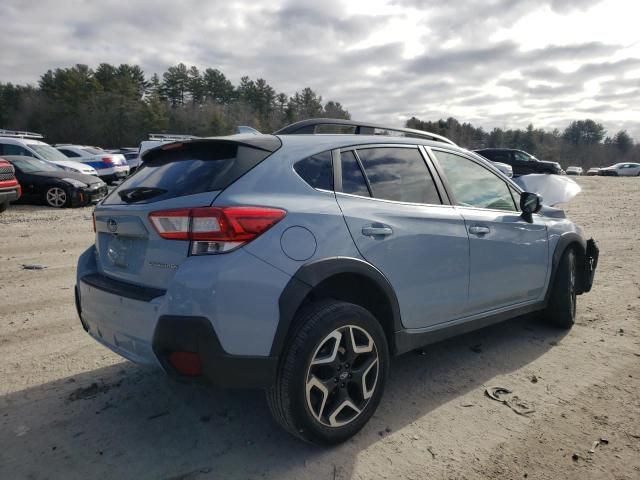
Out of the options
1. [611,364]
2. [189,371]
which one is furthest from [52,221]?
[611,364]

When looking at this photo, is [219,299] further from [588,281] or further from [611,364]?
[588,281]

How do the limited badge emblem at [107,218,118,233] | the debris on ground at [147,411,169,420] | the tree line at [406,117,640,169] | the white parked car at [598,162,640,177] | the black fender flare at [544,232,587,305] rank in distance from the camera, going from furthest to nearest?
the tree line at [406,117,640,169], the white parked car at [598,162,640,177], the black fender flare at [544,232,587,305], the debris on ground at [147,411,169,420], the limited badge emblem at [107,218,118,233]

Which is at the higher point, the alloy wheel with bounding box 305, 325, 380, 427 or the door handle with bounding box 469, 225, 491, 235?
the door handle with bounding box 469, 225, 491, 235

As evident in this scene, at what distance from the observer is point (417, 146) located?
354 cm

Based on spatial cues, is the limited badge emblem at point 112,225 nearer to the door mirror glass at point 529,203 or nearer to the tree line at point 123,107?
the door mirror glass at point 529,203

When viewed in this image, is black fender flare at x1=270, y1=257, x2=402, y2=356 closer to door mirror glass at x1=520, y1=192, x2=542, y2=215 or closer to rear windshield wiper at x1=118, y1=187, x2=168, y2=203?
rear windshield wiper at x1=118, y1=187, x2=168, y2=203

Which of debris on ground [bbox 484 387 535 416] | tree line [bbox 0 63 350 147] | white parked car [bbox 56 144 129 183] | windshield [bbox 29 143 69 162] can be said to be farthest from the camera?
tree line [bbox 0 63 350 147]

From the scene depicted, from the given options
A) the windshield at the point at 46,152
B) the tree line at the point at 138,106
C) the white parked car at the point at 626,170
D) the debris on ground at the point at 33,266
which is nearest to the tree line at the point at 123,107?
the tree line at the point at 138,106

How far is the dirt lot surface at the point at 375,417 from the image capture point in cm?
251

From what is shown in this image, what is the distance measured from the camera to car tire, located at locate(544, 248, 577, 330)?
447 cm

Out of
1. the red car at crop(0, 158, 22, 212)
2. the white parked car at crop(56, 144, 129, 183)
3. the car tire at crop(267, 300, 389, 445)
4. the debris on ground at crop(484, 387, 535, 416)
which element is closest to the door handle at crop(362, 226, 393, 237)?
the car tire at crop(267, 300, 389, 445)

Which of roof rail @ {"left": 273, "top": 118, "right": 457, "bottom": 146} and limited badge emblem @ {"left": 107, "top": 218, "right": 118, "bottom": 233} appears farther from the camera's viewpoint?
roof rail @ {"left": 273, "top": 118, "right": 457, "bottom": 146}

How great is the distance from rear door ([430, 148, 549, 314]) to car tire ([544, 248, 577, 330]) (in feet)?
1.01

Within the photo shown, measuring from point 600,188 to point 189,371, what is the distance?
25.6 m
